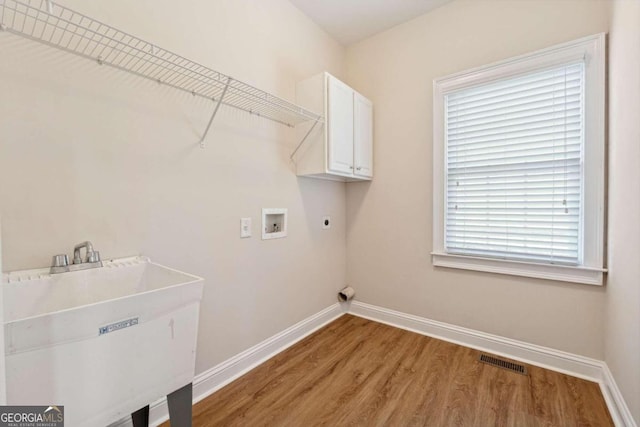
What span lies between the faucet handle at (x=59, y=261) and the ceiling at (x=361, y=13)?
2.36 metres

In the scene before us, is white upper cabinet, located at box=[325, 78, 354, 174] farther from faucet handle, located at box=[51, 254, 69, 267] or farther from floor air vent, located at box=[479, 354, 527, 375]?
floor air vent, located at box=[479, 354, 527, 375]

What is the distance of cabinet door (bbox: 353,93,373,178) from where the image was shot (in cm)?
249

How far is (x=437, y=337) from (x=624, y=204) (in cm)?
156

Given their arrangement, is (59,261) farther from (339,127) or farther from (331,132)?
(339,127)

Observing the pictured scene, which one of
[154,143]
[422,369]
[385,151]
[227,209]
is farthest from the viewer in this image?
[385,151]

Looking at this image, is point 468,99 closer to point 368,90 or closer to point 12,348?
point 368,90

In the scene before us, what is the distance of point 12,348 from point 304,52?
2501 mm

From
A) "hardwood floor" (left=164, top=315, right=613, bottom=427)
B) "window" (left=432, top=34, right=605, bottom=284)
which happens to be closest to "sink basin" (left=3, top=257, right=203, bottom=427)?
"hardwood floor" (left=164, top=315, right=613, bottom=427)

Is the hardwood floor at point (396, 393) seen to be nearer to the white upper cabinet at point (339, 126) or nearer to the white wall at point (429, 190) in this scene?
the white wall at point (429, 190)

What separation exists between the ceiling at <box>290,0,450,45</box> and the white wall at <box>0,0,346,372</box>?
0.42ft

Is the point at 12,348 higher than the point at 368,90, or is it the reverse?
the point at 368,90

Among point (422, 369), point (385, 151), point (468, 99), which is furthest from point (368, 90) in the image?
point (422, 369)

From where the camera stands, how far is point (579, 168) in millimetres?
1841

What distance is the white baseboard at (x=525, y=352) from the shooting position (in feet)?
5.05
